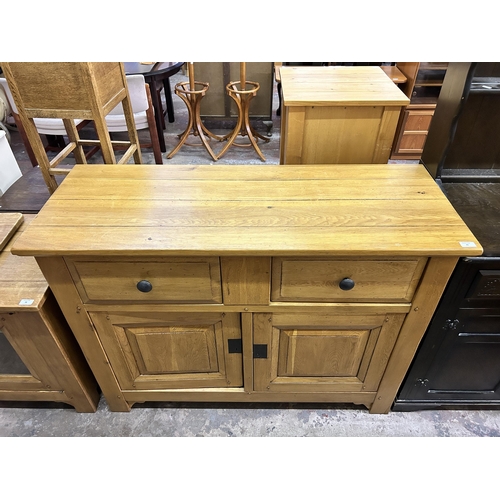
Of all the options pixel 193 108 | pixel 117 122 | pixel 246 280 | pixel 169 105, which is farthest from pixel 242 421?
pixel 169 105

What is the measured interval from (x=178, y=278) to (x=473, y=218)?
99 centimetres

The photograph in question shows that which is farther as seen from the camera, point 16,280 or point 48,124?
point 48,124

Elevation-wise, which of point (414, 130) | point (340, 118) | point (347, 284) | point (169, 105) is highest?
point (340, 118)

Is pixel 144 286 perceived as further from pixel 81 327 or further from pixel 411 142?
pixel 411 142

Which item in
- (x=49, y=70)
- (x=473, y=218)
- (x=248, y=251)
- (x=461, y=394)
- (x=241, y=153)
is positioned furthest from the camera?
(x=241, y=153)

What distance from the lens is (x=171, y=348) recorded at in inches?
52.7

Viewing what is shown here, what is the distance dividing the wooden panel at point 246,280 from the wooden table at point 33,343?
0.63m

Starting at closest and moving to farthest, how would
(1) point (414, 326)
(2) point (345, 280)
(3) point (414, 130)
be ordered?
(2) point (345, 280)
(1) point (414, 326)
(3) point (414, 130)

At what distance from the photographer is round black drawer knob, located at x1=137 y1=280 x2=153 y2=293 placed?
1.09 m

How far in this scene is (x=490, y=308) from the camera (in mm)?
1209

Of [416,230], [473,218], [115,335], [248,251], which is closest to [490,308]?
[473,218]

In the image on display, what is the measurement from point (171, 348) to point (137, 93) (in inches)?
82.0

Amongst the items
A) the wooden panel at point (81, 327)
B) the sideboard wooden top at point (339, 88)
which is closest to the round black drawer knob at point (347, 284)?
the sideboard wooden top at point (339, 88)

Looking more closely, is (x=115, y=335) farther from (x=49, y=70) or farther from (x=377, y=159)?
(x=377, y=159)
